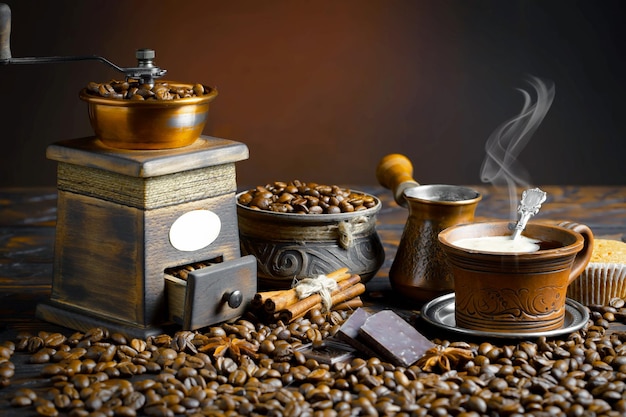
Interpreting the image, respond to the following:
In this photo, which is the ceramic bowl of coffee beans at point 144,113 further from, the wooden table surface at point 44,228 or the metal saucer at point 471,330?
the metal saucer at point 471,330

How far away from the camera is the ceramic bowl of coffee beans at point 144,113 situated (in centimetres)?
227

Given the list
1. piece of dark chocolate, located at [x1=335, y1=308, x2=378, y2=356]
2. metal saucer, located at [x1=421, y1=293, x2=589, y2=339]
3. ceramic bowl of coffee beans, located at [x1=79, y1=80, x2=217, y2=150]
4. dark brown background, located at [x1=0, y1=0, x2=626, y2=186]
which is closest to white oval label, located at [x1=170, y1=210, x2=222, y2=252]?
ceramic bowl of coffee beans, located at [x1=79, y1=80, x2=217, y2=150]

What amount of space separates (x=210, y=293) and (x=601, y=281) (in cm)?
100

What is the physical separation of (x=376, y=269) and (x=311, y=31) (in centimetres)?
162

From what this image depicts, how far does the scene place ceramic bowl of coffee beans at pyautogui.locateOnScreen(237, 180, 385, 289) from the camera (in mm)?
2617

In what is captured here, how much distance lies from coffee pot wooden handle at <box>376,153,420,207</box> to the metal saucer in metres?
0.38

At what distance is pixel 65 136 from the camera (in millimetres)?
4074

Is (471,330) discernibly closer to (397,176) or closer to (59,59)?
(397,176)

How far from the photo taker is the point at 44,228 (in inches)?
132

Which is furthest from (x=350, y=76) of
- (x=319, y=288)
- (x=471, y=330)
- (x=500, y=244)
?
(x=471, y=330)

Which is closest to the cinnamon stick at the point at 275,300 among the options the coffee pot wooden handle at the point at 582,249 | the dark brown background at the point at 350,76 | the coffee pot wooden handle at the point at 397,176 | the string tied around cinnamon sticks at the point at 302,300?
the string tied around cinnamon sticks at the point at 302,300

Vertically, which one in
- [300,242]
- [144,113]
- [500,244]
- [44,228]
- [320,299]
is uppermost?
[144,113]

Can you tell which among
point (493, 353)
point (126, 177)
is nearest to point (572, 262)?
point (493, 353)

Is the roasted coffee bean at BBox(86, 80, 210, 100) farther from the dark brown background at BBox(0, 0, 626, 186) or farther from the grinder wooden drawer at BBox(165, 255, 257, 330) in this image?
the dark brown background at BBox(0, 0, 626, 186)
